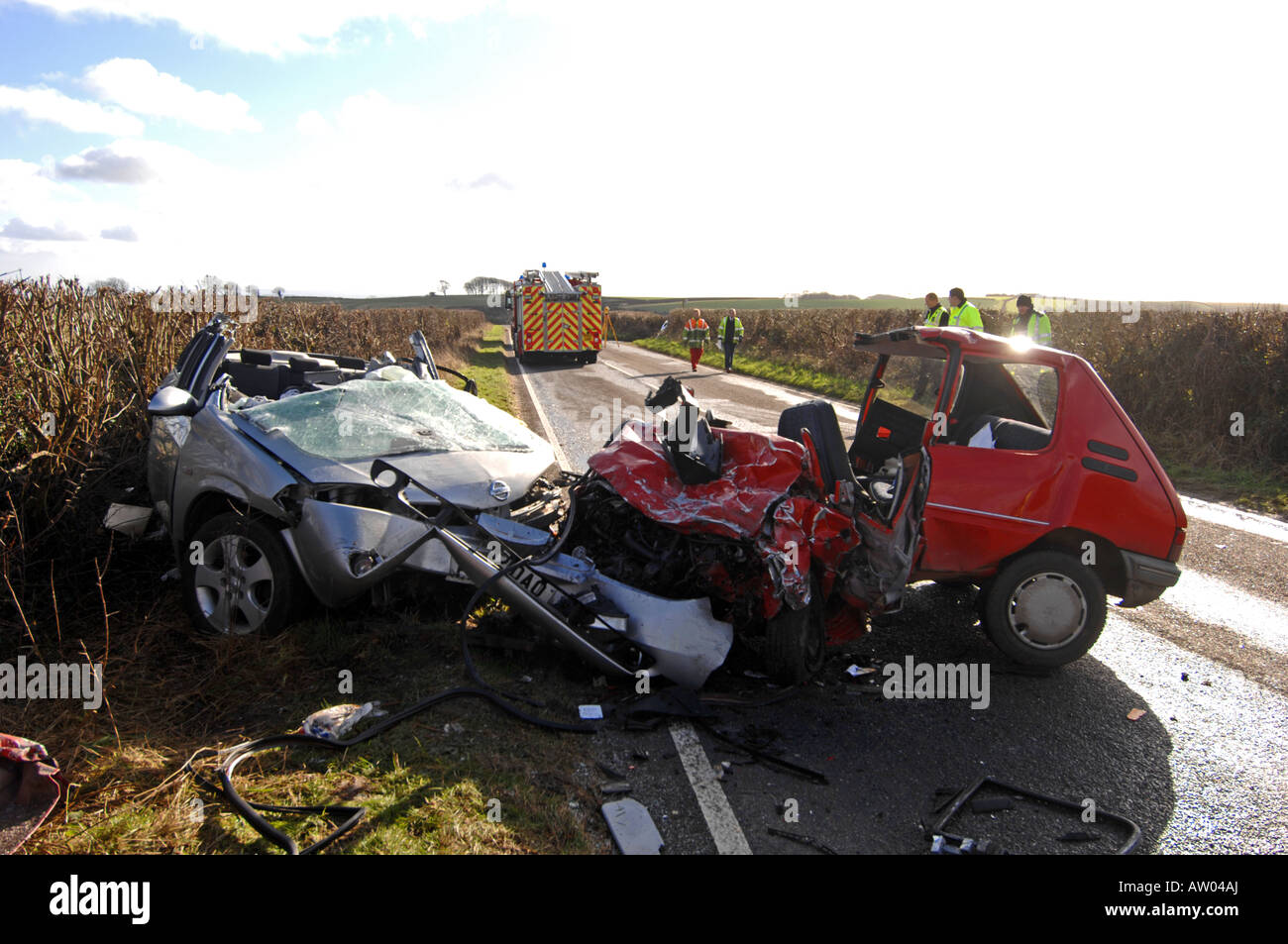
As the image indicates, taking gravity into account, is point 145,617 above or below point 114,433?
below

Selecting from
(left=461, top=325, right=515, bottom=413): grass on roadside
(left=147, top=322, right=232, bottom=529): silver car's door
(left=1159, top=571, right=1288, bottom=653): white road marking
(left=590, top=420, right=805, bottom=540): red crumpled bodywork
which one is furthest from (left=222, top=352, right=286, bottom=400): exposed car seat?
(left=1159, top=571, right=1288, bottom=653): white road marking

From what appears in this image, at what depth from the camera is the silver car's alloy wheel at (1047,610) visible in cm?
442

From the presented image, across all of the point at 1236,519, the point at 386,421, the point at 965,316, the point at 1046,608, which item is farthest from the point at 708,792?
the point at 965,316

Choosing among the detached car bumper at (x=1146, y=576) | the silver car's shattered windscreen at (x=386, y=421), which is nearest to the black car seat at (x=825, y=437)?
the detached car bumper at (x=1146, y=576)

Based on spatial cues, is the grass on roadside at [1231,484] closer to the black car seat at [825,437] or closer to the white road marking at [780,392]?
the white road marking at [780,392]

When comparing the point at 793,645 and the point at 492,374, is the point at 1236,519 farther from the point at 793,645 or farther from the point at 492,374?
the point at 492,374

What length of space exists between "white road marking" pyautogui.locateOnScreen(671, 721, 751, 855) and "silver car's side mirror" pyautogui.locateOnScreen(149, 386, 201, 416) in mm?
3399

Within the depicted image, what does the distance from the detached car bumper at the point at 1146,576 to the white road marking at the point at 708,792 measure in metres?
2.62

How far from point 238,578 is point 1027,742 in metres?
4.17

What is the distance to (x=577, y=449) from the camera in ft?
34.6

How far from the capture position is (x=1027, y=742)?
381 cm
